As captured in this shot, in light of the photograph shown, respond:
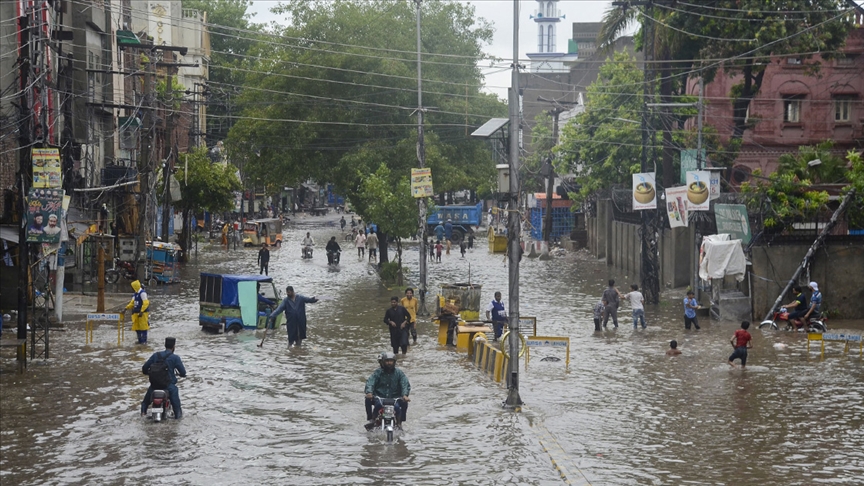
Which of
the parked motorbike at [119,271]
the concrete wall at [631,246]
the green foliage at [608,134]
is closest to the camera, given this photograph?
the concrete wall at [631,246]

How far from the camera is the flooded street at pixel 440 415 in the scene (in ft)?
45.9

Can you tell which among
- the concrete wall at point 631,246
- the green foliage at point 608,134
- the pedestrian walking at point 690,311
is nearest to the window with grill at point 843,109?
the green foliage at point 608,134

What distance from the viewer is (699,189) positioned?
32.1 metres

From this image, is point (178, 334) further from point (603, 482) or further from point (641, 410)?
point (603, 482)

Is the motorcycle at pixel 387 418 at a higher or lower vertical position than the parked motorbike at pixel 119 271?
lower

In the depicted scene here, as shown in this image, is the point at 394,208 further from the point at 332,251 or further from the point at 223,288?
the point at 223,288

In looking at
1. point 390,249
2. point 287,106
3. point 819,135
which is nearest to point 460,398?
point 287,106

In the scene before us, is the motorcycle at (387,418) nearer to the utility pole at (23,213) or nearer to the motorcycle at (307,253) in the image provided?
the utility pole at (23,213)

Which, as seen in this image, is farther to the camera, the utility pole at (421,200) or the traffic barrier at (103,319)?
the utility pole at (421,200)

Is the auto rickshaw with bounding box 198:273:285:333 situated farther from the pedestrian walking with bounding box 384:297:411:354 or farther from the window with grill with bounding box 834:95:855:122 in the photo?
the window with grill with bounding box 834:95:855:122

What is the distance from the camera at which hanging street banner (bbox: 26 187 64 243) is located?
22.3 metres

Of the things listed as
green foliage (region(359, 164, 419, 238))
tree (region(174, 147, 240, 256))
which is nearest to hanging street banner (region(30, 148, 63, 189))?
green foliage (region(359, 164, 419, 238))

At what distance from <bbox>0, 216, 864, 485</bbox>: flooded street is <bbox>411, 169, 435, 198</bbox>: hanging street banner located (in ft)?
19.9

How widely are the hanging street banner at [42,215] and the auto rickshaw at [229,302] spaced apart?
18.1 feet
